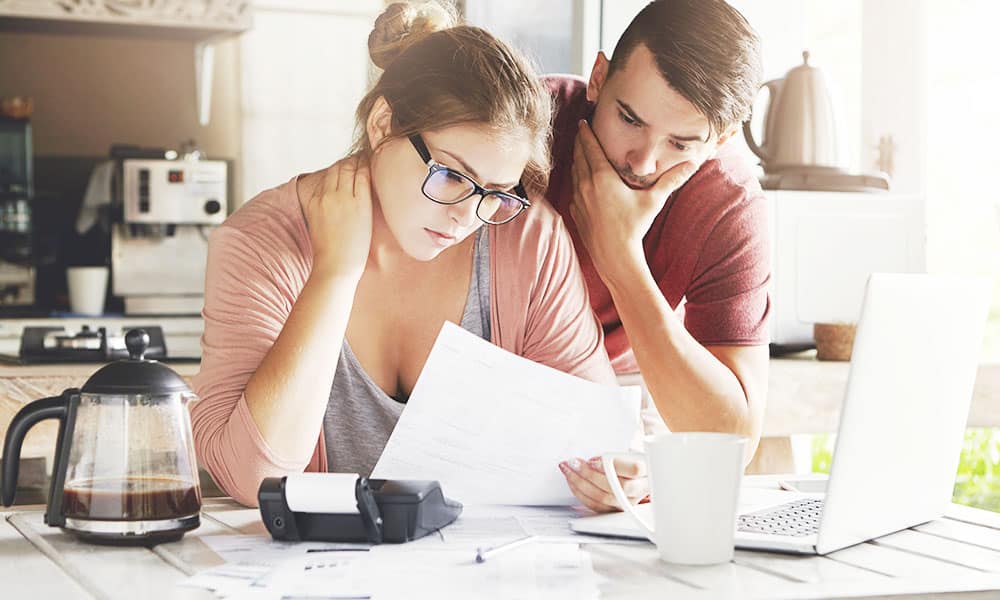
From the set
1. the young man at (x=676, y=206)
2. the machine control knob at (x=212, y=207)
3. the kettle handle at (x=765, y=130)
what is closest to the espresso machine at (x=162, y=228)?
the machine control knob at (x=212, y=207)

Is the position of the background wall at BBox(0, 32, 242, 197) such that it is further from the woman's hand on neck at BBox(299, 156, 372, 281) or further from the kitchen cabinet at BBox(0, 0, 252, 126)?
the woman's hand on neck at BBox(299, 156, 372, 281)

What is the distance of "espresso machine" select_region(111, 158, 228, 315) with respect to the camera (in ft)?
11.3

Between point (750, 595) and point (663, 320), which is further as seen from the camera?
point (663, 320)

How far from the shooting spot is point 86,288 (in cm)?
344

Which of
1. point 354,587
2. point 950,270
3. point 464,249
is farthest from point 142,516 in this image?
point 950,270

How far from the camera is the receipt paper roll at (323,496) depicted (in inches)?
40.8

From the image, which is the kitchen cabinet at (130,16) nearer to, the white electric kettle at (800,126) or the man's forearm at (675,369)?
the white electric kettle at (800,126)

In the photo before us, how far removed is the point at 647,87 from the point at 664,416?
442 millimetres

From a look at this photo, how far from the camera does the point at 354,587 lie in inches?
35.5

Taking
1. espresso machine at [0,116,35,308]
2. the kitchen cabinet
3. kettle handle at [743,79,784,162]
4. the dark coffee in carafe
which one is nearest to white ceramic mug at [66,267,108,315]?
espresso machine at [0,116,35,308]

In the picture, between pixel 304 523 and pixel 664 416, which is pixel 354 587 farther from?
pixel 664 416

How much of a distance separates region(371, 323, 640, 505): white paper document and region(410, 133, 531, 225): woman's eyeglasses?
0.17 metres

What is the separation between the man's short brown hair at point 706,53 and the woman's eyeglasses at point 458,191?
27 centimetres

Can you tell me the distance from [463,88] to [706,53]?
0.33 m
